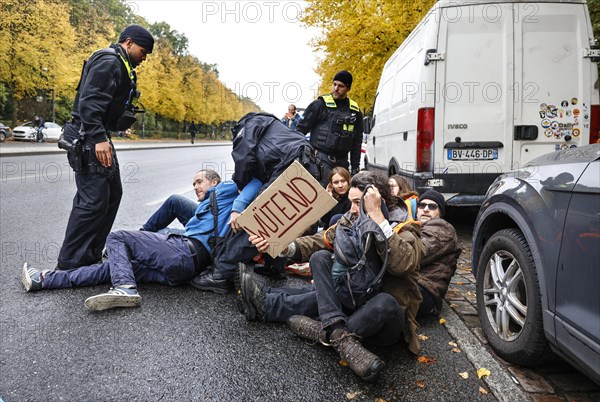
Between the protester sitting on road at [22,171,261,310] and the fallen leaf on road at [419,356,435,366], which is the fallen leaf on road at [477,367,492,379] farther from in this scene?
the protester sitting on road at [22,171,261,310]

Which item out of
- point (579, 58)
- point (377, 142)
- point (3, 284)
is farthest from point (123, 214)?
point (579, 58)

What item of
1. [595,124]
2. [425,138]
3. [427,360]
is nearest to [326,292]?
[427,360]

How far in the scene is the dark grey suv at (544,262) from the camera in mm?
2143

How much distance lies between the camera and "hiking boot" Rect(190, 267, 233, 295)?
3.99m

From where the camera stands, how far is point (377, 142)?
9.18 meters

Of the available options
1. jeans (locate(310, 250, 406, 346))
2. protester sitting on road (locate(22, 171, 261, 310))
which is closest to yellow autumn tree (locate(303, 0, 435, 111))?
protester sitting on road (locate(22, 171, 261, 310))

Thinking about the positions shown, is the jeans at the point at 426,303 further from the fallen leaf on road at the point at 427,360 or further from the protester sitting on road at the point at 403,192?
the protester sitting on road at the point at 403,192

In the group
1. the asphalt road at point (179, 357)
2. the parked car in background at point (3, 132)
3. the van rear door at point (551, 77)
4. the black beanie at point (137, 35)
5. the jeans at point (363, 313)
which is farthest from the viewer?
the parked car in background at point (3, 132)

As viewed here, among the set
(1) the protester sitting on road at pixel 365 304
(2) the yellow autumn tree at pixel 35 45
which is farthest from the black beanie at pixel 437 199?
(2) the yellow autumn tree at pixel 35 45

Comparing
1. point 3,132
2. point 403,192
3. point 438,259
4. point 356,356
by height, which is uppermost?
point 3,132

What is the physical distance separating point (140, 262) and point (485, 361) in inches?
103

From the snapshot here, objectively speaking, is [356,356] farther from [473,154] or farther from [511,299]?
[473,154]

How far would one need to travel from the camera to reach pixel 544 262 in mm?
2504

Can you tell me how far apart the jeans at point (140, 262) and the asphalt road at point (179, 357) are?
3.8 inches
